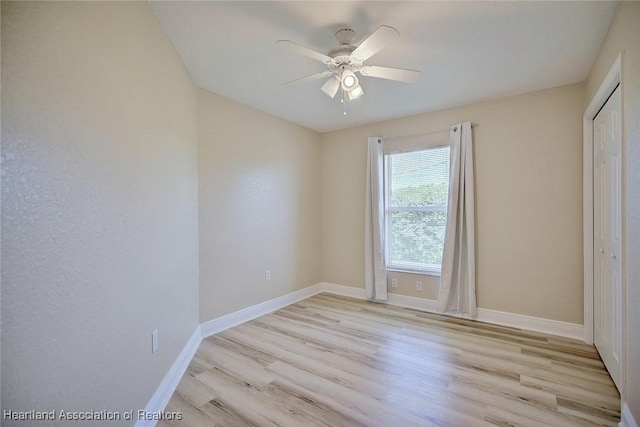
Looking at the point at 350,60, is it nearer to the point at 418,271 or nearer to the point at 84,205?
the point at 84,205

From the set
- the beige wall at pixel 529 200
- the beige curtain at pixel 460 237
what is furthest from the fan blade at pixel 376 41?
the beige wall at pixel 529 200

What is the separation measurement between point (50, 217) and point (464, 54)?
9.11 feet

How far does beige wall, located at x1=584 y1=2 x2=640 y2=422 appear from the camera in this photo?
4.93ft

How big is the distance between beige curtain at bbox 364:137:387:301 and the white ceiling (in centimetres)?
95

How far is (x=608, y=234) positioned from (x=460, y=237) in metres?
1.33

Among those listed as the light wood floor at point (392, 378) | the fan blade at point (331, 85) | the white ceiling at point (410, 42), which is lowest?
the light wood floor at point (392, 378)

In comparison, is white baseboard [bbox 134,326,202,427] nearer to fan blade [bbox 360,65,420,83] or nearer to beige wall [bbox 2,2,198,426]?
beige wall [bbox 2,2,198,426]

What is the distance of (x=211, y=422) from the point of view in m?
1.76

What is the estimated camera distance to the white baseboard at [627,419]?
4.94ft

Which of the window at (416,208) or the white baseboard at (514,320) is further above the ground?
the window at (416,208)

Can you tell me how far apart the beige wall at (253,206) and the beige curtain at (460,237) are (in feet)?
6.32

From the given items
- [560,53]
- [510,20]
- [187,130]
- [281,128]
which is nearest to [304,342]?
[187,130]

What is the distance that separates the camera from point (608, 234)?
221cm

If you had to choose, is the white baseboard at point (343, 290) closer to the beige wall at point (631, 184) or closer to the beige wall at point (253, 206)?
the beige wall at point (253, 206)
